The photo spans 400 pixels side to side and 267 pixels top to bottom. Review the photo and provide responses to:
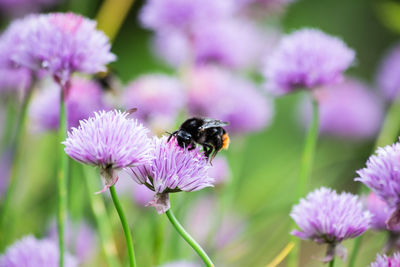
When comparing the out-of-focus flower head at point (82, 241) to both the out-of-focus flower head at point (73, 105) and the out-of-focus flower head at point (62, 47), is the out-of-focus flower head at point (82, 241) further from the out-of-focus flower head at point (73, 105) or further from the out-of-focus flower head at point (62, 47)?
the out-of-focus flower head at point (62, 47)

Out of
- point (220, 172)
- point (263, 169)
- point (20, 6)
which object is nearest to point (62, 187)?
point (220, 172)

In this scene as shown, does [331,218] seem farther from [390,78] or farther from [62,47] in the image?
[390,78]

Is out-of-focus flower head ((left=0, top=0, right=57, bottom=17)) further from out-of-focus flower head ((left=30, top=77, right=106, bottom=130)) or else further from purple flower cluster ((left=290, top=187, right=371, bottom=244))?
purple flower cluster ((left=290, top=187, right=371, bottom=244))

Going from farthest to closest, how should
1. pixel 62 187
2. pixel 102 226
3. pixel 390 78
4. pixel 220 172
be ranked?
pixel 390 78 → pixel 220 172 → pixel 102 226 → pixel 62 187

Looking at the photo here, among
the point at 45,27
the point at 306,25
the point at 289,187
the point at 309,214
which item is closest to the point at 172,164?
the point at 309,214

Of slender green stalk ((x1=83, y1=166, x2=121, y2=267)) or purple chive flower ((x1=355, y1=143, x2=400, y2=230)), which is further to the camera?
slender green stalk ((x1=83, y1=166, x2=121, y2=267))

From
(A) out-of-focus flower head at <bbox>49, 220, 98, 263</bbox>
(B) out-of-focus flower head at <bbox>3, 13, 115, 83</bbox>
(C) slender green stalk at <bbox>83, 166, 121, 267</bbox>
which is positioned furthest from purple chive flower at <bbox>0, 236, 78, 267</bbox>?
(A) out-of-focus flower head at <bbox>49, 220, 98, 263</bbox>

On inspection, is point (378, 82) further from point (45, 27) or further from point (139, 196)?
point (45, 27)
